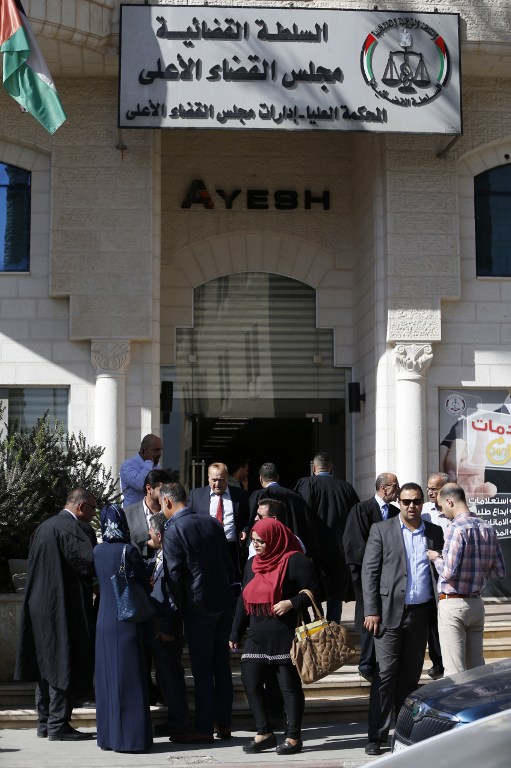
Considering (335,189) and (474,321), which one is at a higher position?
(335,189)

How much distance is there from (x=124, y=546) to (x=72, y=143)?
7.03 metres

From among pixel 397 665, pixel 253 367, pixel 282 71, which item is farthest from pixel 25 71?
pixel 397 665

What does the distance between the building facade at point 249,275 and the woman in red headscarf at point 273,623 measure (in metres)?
5.33

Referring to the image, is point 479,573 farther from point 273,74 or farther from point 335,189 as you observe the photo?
point 335,189

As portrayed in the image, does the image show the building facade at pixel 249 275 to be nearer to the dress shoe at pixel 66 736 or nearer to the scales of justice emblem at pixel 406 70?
the scales of justice emblem at pixel 406 70

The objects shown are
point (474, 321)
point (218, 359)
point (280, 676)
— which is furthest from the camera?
point (218, 359)

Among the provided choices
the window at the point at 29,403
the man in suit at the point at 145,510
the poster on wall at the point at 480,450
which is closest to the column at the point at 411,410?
the poster on wall at the point at 480,450

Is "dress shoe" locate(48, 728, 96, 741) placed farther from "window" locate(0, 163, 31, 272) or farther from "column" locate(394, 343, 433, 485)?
"window" locate(0, 163, 31, 272)

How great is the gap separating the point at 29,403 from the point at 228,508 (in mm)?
4422

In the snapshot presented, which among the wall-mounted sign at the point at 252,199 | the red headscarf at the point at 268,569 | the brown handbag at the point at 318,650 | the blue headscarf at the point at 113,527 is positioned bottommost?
the brown handbag at the point at 318,650

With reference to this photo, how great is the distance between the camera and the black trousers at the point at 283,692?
8.19 meters

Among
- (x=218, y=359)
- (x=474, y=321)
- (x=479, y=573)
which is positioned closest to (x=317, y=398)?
(x=218, y=359)

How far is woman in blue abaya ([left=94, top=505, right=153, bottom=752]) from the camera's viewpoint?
8250 mm

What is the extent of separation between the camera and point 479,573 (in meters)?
8.37
